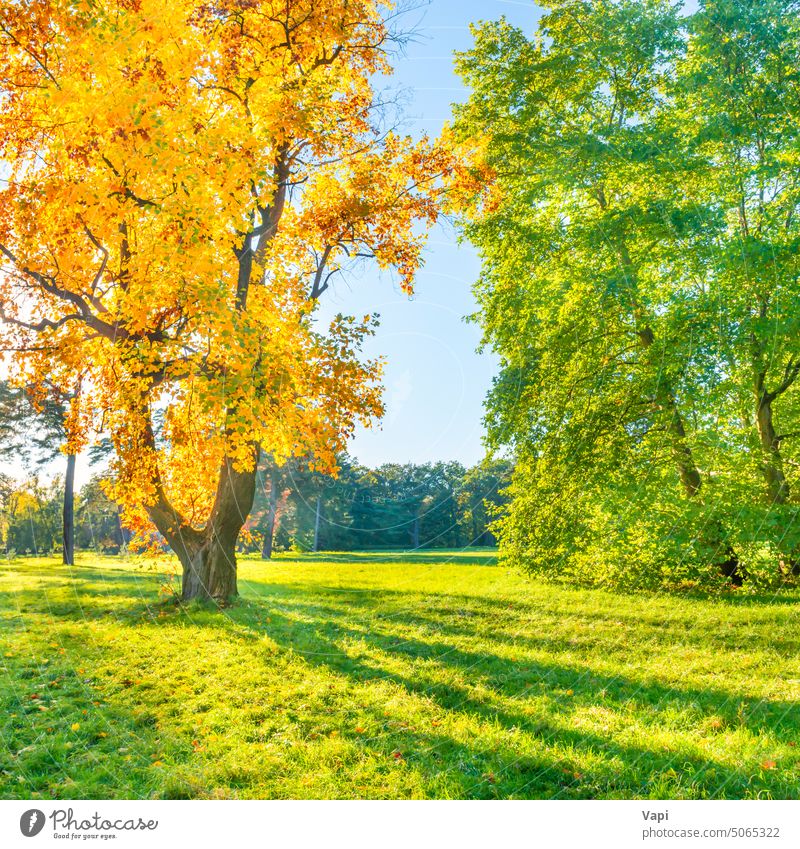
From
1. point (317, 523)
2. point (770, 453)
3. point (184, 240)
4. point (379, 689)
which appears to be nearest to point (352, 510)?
point (317, 523)

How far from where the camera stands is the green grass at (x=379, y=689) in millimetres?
3170

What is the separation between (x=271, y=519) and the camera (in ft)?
15.3

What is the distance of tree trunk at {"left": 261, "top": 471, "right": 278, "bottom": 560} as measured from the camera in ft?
15.1

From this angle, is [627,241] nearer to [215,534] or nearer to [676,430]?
[676,430]

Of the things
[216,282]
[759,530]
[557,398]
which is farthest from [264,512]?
[759,530]

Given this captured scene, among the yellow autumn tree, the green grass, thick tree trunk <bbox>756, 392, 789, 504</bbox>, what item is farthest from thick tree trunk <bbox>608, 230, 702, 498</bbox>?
the yellow autumn tree

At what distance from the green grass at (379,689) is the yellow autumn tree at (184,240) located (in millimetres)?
814

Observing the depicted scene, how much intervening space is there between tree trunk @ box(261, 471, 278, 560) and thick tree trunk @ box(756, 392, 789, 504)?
5.19 metres

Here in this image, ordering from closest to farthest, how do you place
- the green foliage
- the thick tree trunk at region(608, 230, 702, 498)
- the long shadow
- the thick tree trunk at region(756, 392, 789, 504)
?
1. the long shadow
2. the green foliage
3. the thick tree trunk at region(608, 230, 702, 498)
4. the thick tree trunk at region(756, 392, 789, 504)

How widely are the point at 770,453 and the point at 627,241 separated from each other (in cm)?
297

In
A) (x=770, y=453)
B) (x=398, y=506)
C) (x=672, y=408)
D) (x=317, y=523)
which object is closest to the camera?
(x=398, y=506)

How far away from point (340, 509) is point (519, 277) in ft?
8.62

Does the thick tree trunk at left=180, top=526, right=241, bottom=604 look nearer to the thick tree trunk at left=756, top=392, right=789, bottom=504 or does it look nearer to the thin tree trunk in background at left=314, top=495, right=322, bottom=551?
the thin tree trunk in background at left=314, top=495, right=322, bottom=551

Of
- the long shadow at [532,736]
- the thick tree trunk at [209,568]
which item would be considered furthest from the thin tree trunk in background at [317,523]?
the thick tree trunk at [209,568]
